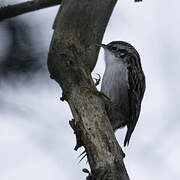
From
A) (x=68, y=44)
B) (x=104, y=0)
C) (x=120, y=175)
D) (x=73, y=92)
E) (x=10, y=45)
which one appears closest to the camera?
(x=10, y=45)

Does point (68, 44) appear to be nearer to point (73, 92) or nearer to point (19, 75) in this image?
point (73, 92)

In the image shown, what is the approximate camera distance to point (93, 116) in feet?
8.82

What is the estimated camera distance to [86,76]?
2.97 m

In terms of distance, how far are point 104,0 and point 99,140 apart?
1.15 metres

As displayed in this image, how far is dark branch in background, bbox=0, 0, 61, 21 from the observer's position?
190 cm

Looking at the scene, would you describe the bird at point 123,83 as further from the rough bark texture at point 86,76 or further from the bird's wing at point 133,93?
the rough bark texture at point 86,76

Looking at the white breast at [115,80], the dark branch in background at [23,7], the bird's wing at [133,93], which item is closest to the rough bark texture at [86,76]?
the dark branch in background at [23,7]

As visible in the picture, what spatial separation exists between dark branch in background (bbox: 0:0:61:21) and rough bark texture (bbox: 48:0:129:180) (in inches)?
5.1

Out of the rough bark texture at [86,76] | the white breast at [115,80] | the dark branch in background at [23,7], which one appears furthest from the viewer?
the white breast at [115,80]

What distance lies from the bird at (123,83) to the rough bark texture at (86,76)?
27.1 inches

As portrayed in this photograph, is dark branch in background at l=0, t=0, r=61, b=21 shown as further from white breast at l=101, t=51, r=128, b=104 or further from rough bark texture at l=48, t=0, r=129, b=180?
white breast at l=101, t=51, r=128, b=104

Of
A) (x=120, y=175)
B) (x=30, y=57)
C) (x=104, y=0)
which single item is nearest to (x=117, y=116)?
(x=104, y=0)

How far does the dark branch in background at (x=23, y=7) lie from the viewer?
6.23ft

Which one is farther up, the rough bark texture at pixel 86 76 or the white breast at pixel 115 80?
the white breast at pixel 115 80
